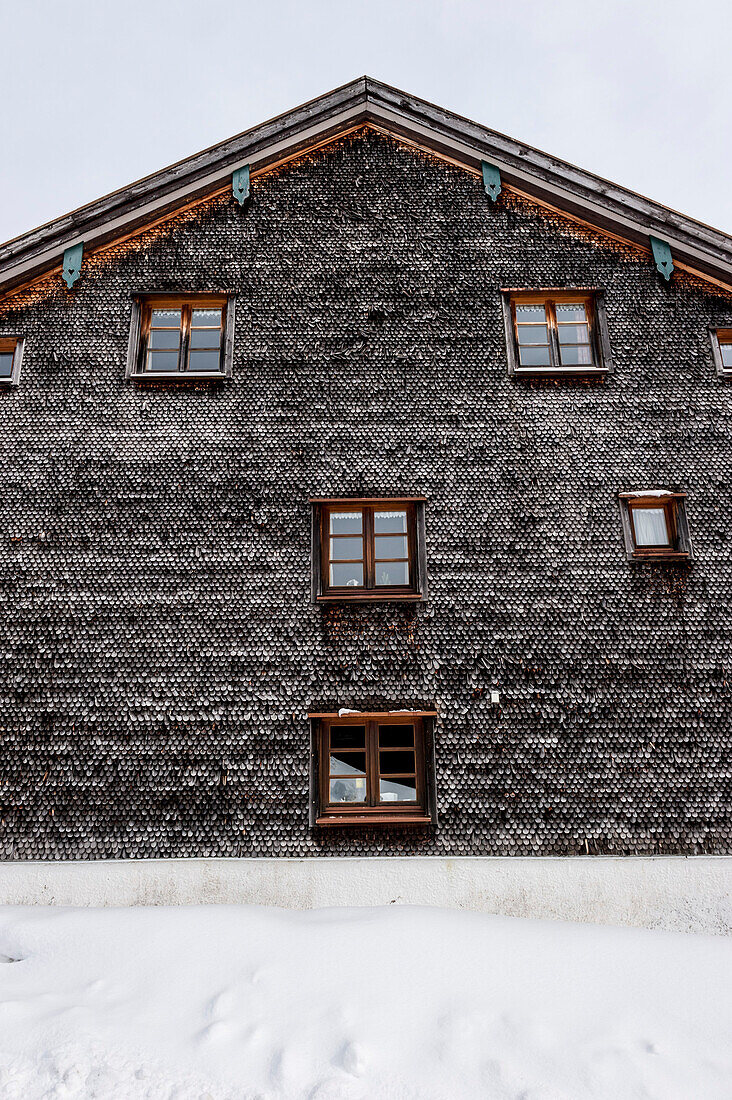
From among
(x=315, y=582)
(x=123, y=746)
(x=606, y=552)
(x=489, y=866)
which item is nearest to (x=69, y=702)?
(x=123, y=746)

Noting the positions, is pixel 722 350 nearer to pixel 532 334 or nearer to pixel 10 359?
pixel 532 334

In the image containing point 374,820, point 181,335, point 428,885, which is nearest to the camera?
point 428,885

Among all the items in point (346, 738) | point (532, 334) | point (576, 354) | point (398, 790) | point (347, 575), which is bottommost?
point (398, 790)

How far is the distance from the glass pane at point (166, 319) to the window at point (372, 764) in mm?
6142

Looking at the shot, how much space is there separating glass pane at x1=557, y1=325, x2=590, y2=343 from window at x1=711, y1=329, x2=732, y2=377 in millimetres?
1820

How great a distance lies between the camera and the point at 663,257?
9875 millimetres

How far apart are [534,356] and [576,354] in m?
0.64

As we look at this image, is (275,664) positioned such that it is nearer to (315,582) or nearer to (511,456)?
(315,582)

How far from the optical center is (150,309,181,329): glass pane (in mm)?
9820

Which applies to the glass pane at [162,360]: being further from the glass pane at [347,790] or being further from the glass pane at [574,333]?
the glass pane at [347,790]

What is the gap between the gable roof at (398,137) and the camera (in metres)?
9.72

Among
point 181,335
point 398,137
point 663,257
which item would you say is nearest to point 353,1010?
point 181,335

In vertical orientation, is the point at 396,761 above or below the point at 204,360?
below

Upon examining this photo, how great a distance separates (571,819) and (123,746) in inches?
219
